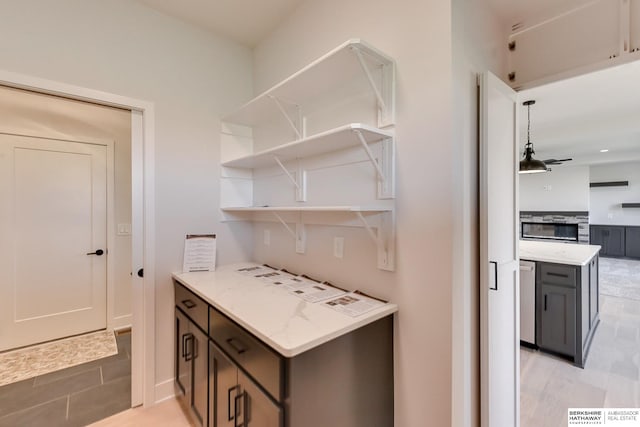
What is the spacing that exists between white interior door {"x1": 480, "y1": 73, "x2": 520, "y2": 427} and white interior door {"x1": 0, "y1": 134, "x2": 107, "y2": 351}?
3.58 metres

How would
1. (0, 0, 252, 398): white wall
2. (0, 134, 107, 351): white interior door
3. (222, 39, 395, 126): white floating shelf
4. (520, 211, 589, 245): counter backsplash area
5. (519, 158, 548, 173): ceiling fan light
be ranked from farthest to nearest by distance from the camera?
1. (520, 211, 589, 245): counter backsplash area
2. (519, 158, 548, 173): ceiling fan light
3. (0, 134, 107, 351): white interior door
4. (0, 0, 252, 398): white wall
5. (222, 39, 395, 126): white floating shelf

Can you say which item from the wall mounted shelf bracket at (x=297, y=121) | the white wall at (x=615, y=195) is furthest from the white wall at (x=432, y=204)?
the white wall at (x=615, y=195)

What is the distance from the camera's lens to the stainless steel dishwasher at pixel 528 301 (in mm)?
2723

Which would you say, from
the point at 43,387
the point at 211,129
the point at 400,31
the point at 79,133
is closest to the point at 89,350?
the point at 43,387

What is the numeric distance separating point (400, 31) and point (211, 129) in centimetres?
155

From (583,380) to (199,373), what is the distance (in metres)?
2.93

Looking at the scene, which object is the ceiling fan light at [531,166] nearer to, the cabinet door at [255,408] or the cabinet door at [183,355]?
the cabinet door at [255,408]

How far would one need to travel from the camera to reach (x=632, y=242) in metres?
7.32

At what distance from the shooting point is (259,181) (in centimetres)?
240

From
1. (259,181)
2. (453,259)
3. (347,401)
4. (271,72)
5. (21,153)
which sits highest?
(271,72)

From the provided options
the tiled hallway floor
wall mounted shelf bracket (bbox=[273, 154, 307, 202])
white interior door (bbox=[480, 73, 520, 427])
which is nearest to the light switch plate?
the tiled hallway floor

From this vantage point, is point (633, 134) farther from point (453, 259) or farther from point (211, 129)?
point (211, 129)

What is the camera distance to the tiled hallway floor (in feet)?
5.95

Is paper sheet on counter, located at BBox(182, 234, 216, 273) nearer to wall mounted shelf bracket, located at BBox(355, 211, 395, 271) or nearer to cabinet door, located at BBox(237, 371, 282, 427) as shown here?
cabinet door, located at BBox(237, 371, 282, 427)
